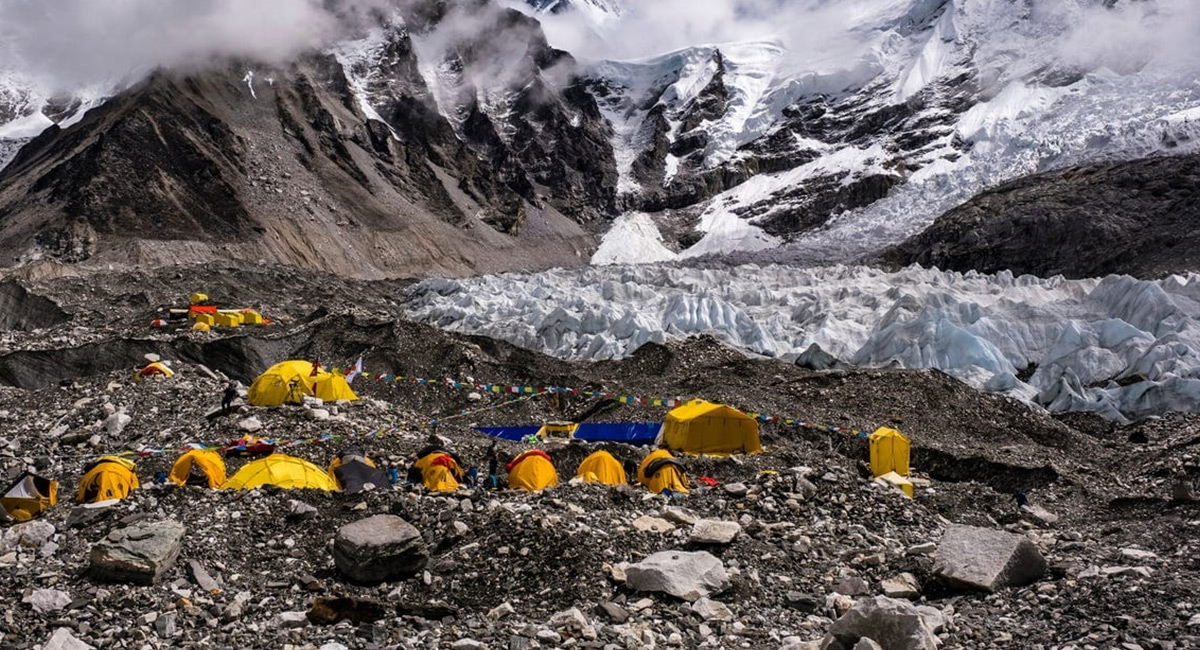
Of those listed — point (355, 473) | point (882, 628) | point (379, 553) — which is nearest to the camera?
point (882, 628)

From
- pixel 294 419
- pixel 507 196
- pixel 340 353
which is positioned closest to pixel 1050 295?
pixel 340 353

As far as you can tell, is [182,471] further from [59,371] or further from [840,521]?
[59,371]

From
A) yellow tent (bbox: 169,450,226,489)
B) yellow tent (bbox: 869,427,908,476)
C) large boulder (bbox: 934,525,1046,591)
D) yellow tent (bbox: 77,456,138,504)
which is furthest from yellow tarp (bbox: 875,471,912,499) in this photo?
yellow tent (bbox: 77,456,138,504)

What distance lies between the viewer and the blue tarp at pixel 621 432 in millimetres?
16844

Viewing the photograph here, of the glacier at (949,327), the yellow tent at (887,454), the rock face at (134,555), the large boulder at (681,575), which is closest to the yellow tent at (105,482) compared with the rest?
Result: the rock face at (134,555)

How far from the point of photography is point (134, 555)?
6.57 meters

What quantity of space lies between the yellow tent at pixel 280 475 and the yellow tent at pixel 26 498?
6.23 ft

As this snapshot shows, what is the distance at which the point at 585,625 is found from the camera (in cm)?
589

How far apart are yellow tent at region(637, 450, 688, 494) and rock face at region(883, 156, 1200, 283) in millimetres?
49488

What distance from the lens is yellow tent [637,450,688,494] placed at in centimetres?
1108

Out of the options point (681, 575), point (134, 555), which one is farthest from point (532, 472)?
point (134, 555)

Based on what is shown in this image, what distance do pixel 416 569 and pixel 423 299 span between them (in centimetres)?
4023

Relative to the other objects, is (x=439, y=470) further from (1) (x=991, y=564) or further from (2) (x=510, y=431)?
(1) (x=991, y=564)

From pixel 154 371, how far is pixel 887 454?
14.8 metres
